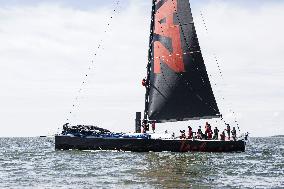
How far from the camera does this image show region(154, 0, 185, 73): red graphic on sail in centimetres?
4834

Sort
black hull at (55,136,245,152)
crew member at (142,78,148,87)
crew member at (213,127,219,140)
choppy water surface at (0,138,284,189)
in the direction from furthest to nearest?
crew member at (142,78,148,87) < crew member at (213,127,219,140) < black hull at (55,136,245,152) < choppy water surface at (0,138,284,189)

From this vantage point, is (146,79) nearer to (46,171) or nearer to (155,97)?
(155,97)

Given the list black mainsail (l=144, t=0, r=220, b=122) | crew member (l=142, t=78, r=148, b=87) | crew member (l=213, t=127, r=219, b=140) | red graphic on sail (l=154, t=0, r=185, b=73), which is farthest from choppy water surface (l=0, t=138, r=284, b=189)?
red graphic on sail (l=154, t=0, r=185, b=73)

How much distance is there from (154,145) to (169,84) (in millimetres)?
6313

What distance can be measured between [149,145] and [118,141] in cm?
319

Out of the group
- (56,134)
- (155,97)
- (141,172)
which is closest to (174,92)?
(155,97)

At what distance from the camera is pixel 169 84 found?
4806cm

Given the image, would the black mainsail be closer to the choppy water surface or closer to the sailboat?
the sailboat

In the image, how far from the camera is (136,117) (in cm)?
5047

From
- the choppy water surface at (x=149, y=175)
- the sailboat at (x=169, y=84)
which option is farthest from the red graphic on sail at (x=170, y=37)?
the choppy water surface at (x=149, y=175)

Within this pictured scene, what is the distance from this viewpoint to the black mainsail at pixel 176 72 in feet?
157

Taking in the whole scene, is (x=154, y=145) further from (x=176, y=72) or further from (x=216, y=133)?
(x=176, y=72)

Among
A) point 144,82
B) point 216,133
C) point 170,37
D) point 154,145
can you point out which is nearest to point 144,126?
point 154,145

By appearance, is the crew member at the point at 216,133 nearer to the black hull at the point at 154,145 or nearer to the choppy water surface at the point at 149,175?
the black hull at the point at 154,145
